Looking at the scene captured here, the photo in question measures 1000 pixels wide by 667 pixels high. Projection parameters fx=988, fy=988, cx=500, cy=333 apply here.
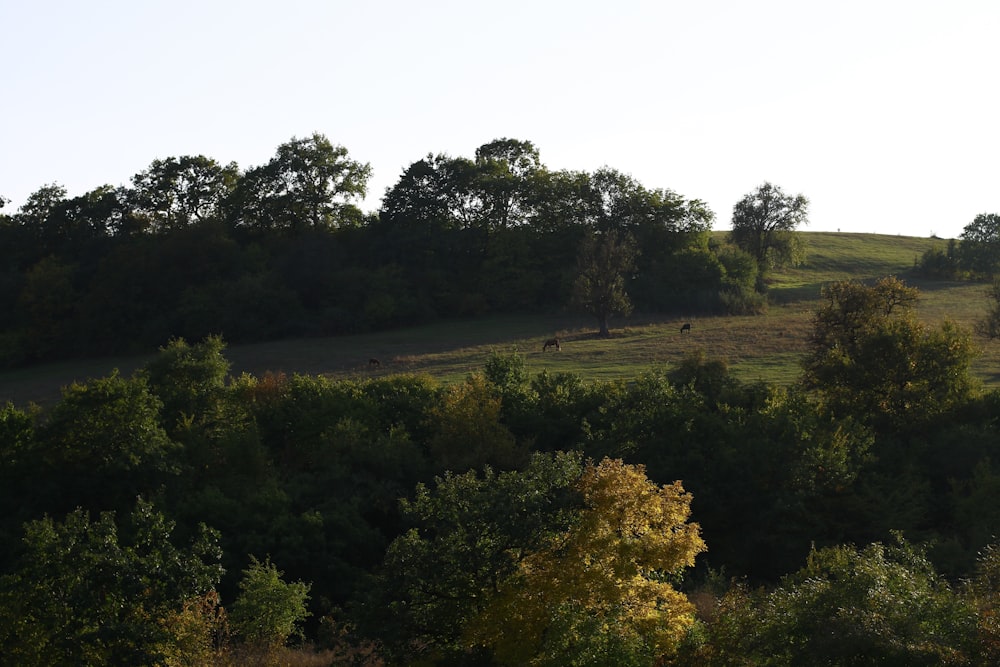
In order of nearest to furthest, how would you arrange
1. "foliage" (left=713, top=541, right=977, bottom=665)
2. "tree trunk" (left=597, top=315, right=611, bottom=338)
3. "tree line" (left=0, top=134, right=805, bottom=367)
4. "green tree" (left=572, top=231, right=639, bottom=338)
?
1. "foliage" (left=713, top=541, right=977, bottom=665)
2. "tree trunk" (left=597, top=315, right=611, bottom=338)
3. "green tree" (left=572, top=231, right=639, bottom=338)
4. "tree line" (left=0, top=134, right=805, bottom=367)

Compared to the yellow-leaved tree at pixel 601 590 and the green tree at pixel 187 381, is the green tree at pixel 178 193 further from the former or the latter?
the yellow-leaved tree at pixel 601 590

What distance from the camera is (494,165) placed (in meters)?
94.5

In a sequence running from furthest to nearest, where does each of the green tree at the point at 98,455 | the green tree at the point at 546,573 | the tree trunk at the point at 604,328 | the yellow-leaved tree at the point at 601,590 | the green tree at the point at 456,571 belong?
the tree trunk at the point at 604,328
the green tree at the point at 98,455
the green tree at the point at 456,571
the green tree at the point at 546,573
the yellow-leaved tree at the point at 601,590

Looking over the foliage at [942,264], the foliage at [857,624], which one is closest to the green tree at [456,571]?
the foliage at [857,624]

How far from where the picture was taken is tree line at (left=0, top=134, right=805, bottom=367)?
82.1m

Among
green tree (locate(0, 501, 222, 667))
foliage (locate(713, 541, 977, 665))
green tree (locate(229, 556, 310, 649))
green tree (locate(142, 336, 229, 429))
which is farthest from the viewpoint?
green tree (locate(142, 336, 229, 429))

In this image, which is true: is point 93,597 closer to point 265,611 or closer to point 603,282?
point 265,611

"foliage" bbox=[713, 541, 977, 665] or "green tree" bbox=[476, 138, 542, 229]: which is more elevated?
"green tree" bbox=[476, 138, 542, 229]

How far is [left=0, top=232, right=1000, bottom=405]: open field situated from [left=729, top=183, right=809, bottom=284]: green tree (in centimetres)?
719

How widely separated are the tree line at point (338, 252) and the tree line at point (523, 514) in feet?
95.7

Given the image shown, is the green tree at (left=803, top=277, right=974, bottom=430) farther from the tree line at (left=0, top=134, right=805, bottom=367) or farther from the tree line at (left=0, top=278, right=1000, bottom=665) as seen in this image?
the tree line at (left=0, top=134, right=805, bottom=367)

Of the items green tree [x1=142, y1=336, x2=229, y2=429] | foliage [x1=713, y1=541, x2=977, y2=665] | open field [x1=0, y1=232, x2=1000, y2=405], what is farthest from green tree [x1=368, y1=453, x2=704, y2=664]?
open field [x1=0, y1=232, x2=1000, y2=405]

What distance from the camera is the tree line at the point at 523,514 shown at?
22.5m

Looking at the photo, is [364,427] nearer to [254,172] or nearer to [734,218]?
[254,172]
